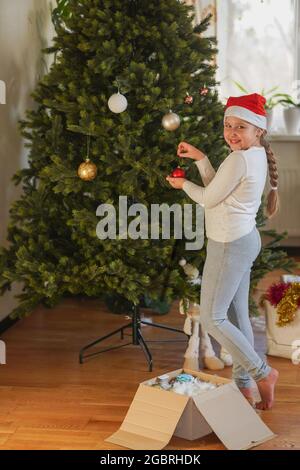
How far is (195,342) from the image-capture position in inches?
138

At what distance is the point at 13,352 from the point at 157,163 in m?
1.20

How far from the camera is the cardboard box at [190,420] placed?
2584 mm

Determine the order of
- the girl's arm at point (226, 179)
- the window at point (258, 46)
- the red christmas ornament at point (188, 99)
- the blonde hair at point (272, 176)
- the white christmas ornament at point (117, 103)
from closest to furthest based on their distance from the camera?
the girl's arm at point (226, 179) < the blonde hair at point (272, 176) < the white christmas ornament at point (117, 103) < the red christmas ornament at point (188, 99) < the window at point (258, 46)

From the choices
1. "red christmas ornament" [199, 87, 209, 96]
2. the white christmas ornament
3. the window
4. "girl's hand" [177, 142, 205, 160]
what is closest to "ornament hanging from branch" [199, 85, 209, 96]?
"red christmas ornament" [199, 87, 209, 96]

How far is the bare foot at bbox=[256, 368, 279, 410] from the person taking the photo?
2902 mm

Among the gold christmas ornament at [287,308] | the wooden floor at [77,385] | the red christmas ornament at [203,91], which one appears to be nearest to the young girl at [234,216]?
the wooden floor at [77,385]

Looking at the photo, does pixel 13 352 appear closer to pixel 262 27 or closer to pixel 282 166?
pixel 282 166

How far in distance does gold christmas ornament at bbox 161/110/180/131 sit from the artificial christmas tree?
6 cm

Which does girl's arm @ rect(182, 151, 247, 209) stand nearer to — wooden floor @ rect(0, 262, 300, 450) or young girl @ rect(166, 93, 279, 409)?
young girl @ rect(166, 93, 279, 409)

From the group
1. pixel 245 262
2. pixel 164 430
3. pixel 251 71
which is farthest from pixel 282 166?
pixel 164 430

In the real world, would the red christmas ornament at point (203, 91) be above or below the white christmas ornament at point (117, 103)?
above

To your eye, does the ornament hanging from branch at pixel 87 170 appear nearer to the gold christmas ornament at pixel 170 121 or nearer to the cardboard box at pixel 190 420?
the gold christmas ornament at pixel 170 121

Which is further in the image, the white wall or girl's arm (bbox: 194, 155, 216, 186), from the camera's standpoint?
the white wall

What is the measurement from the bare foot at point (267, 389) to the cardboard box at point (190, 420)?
0.72 feet
